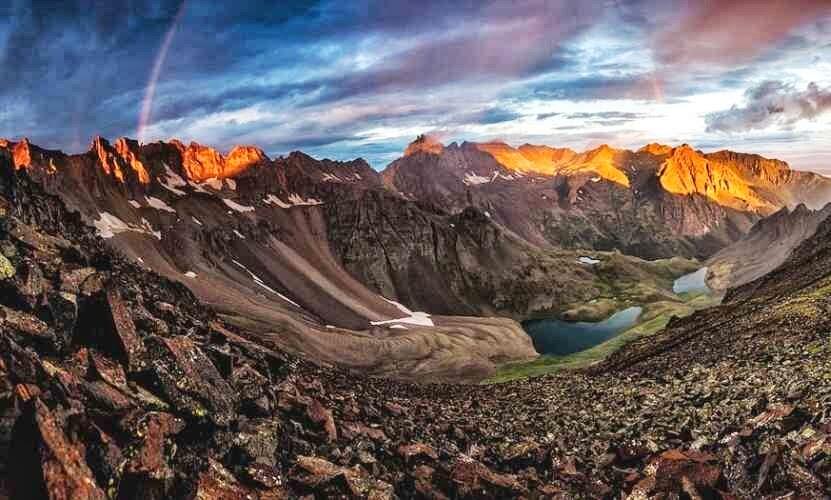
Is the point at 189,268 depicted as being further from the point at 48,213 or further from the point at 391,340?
the point at 48,213

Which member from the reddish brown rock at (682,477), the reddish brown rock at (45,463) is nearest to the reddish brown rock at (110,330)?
the reddish brown rock at (45,463)

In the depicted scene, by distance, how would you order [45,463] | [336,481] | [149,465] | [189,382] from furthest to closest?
[189,382], [336,481], [149,465], [45,463]

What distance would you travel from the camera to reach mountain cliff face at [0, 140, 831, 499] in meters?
15.8

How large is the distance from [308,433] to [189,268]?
173 metres

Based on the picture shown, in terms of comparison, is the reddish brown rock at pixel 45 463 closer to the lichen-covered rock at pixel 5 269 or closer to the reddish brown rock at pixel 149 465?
the reddish brown rock at pixel 149 465

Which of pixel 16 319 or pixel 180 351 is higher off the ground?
pixel 16 319

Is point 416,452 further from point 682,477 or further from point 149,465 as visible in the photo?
point 149,465

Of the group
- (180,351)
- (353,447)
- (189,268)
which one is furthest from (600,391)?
(189,268)

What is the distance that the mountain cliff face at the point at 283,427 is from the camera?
15766mm

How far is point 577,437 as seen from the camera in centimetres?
3612

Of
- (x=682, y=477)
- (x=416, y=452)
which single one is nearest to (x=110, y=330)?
(x=416, y=452)

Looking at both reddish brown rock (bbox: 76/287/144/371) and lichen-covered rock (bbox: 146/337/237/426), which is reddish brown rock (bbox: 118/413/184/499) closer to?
lichen-covered rock (bbox: 146/337/237/426)

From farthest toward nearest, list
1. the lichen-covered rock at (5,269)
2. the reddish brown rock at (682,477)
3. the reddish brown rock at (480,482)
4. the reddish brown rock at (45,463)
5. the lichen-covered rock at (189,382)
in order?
1. the reddish brown rock at (480,482)
2. the reddish brown rock at (682,477)
3. the lichen-covered rock at (5,269)
4. the lichen-covered rock at (189,382)
5. the reddish brown rock at (45,463)

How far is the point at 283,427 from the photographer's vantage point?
2361 cm
